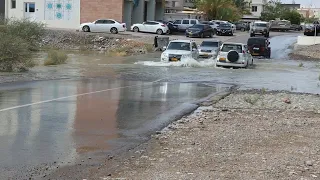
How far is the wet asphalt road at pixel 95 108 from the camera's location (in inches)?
365

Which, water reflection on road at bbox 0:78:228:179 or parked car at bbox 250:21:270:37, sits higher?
parked car at bbox 250:21:270:37

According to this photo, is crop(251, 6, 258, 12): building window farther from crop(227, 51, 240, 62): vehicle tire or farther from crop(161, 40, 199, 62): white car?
crop(227, 51, 240, 62): vehicle tire

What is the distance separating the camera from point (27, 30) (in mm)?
47875

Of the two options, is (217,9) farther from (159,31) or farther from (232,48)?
(232,48)

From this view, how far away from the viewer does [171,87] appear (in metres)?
21.8

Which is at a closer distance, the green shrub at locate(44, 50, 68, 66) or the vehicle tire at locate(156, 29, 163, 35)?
the green shrub at locate(44, 50, 68, 66)

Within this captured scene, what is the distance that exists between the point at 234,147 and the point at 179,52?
25788 mm

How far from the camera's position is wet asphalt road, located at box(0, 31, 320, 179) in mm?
9280

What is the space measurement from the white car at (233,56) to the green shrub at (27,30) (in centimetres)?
1745

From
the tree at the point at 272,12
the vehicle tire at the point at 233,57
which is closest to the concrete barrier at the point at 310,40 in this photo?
the vehicle tire at the point at 233,57

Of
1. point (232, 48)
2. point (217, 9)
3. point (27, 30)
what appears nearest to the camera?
point (232, 48)

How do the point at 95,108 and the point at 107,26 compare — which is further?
the point at 107,26

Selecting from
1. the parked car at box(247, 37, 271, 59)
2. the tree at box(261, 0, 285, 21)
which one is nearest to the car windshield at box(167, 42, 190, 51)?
the parked car at box(247, 37, 271, 59)

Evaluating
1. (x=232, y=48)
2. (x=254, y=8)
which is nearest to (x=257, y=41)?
(x=232, y=48)
